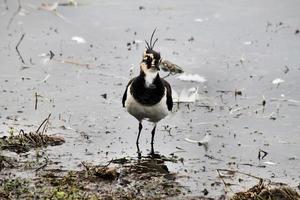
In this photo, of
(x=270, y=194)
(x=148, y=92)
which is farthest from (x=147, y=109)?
(x=270, y=194)

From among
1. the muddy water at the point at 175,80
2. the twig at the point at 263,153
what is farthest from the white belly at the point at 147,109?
the twig at the point at 263,153

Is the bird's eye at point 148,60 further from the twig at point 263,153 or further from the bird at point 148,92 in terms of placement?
the twig at point 263,153

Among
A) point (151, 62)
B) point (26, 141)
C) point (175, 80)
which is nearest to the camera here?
point (26, 141)

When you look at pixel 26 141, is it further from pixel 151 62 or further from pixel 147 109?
pixel 151 62

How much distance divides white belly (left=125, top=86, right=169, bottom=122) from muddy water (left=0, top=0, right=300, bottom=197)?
12.5 inches

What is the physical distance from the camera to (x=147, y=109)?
823cm

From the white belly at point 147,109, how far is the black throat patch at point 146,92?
49 millimetres

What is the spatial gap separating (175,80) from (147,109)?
2.42 metres

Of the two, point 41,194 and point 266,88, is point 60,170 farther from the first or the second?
point 266,88

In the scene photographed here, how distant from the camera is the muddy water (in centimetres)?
803

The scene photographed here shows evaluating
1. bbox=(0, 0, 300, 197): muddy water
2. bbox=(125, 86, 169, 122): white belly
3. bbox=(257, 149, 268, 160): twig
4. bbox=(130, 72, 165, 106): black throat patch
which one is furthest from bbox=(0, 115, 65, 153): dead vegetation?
bbox=(257, 149, 268, 160): twig

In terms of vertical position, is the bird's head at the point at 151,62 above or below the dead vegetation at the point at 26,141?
above

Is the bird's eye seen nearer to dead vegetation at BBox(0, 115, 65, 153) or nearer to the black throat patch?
the black throat patch

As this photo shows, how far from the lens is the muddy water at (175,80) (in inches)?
316
